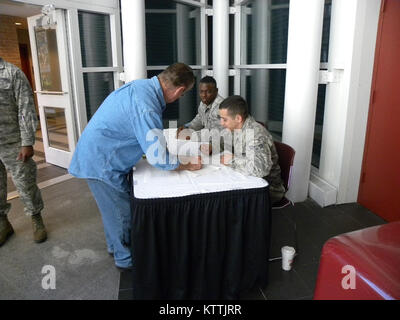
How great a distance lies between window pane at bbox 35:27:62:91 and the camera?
13.3ft

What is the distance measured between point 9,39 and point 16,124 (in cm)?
677

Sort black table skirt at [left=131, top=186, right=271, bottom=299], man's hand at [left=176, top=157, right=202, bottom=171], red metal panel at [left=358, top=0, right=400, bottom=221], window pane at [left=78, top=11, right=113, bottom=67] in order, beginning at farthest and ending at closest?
window pane at [left=78, top=11, right=113, bottom=67], red metal panel at [left=358, top=0, right=400, bottom=221], man's hand at [left=176, top=157, right=202, bottom=171], black table skirt at [left=131, top=186, right=271, bottom=299]

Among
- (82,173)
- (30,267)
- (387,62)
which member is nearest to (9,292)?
(30,267)

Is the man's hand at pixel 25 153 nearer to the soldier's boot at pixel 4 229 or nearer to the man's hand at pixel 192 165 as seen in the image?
the soldier's boot at pixel 4 229

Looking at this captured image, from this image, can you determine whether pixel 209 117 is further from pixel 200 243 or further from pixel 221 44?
pixel 221 44

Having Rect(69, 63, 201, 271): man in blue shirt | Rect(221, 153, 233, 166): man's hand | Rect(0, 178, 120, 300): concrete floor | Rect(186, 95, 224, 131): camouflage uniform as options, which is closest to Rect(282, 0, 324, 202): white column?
Rect(186, 95, 224, 131): camouflage uniform

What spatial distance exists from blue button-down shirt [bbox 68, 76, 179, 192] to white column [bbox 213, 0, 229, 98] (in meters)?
2.85

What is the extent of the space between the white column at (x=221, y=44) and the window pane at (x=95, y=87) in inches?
58.2

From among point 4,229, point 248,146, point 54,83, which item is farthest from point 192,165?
point 54,83

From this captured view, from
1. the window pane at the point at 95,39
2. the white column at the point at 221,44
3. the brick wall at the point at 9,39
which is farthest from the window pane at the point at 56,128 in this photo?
the brick wall at the point at 9,39

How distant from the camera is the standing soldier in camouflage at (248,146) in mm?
1879

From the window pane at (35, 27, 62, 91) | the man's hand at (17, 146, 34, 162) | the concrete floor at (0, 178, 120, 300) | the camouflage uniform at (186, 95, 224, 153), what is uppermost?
the window pane at (35, 27, 62, 91)

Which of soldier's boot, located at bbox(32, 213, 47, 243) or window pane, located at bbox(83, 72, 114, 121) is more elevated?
window pane, located at bbox(83, 72, 114, 121)

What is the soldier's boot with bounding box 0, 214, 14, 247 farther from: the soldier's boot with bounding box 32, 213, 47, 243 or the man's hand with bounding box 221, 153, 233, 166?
the man's hand with bounding box 221, 153, 233, 166
